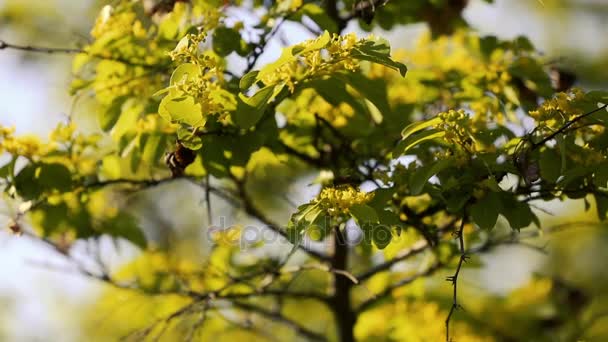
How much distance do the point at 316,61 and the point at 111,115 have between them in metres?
0.95

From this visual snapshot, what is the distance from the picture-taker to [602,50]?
27.3 ft

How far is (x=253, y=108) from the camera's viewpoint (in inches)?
82.2

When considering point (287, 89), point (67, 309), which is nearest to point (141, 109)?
point (287, 89)

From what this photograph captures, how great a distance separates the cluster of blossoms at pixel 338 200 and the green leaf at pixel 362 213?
14mm

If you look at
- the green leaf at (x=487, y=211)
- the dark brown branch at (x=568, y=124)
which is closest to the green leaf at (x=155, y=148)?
the green leaf at (x=487, y=211)

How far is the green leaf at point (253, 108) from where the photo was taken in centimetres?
207

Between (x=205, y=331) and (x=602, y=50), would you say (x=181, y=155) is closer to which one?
(x=205, y=331)

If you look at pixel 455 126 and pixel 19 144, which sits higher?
pixel 19 144

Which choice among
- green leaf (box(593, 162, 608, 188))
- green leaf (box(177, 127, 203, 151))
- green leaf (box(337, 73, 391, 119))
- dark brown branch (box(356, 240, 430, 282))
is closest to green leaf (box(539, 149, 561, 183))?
green leaf (box(593, 162, 608, 188))

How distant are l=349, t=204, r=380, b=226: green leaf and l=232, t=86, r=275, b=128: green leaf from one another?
36 centimetres

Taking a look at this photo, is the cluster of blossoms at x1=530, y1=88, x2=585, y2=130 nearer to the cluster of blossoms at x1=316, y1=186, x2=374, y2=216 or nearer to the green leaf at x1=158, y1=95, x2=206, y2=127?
the cluster of blossoms at x1=316, y1=186, x2=374, y2=216

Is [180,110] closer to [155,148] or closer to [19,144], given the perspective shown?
[155,148]

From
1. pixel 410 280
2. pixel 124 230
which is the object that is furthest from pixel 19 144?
pixel 410 280

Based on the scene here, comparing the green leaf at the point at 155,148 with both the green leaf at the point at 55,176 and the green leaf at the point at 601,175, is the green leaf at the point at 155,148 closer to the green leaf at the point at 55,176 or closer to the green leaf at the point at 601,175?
the green leaf at the point at 55,176
